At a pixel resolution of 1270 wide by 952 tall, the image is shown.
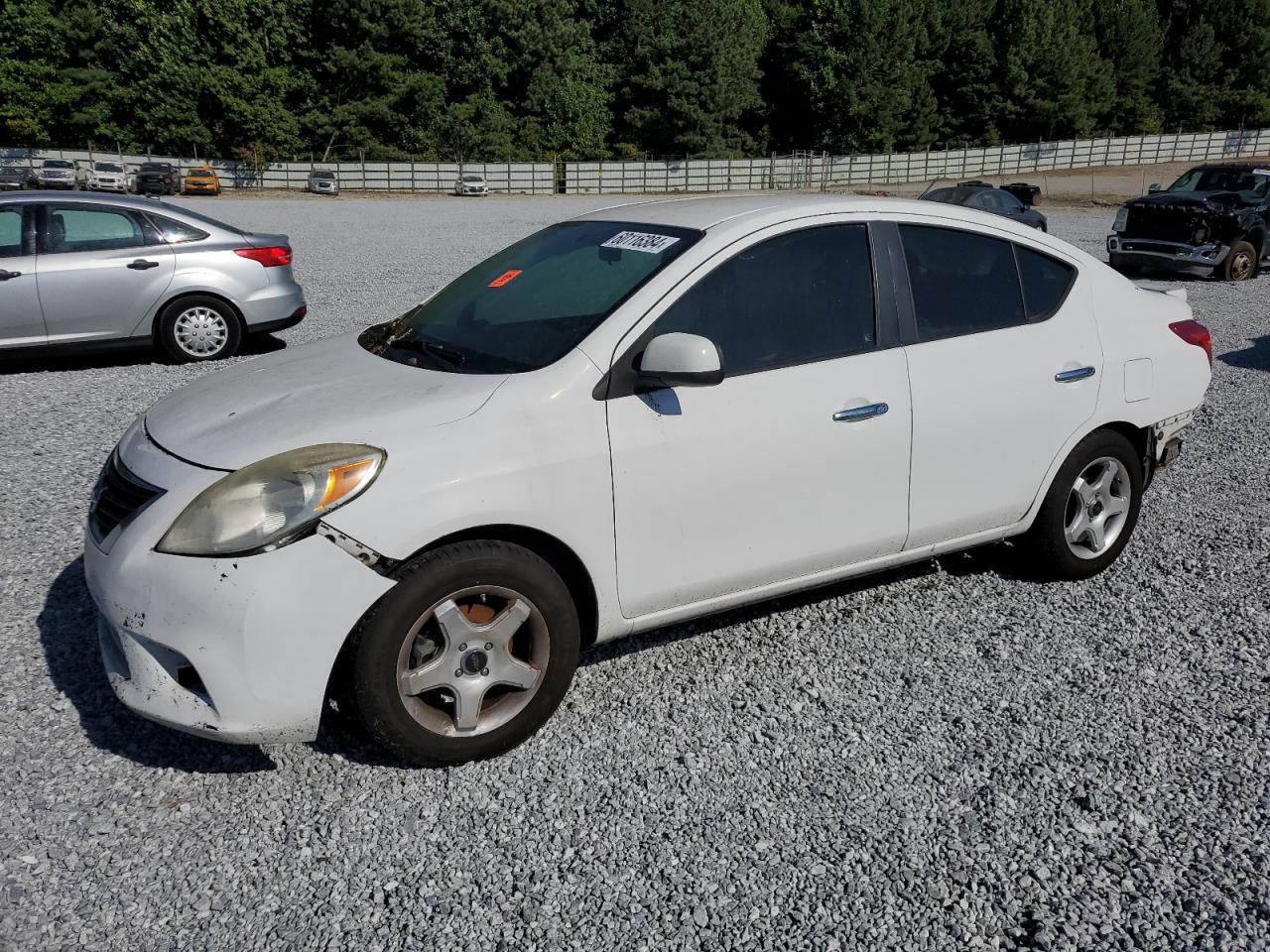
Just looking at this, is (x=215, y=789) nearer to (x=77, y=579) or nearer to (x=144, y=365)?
(x=77, y=579)

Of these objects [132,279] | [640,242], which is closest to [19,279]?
[132,279]

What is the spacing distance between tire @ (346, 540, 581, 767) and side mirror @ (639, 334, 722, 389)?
2.28 ft

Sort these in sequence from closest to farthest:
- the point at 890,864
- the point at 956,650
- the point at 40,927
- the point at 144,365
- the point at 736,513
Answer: the point at 40,927, the point at 890,864, the point at 736,513, the point at 956,650, the point at 144,365

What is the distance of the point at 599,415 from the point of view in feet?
10.9

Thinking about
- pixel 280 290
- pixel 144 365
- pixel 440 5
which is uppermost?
pixel 440 5

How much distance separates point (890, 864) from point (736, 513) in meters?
1.21

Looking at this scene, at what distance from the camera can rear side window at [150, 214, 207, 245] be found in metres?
9.10

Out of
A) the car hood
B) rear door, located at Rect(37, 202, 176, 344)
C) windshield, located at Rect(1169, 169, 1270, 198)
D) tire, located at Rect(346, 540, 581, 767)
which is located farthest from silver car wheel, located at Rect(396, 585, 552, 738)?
windshield, located at Rect(1169, 169, 1270, 198)

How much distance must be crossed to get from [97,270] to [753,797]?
7.80 m

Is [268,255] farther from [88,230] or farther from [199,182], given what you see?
[199,182]

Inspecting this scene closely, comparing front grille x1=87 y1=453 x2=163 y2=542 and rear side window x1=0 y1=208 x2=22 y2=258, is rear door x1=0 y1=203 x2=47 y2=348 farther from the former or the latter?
front grille x1=87 y1=453 x2=163 y2=542

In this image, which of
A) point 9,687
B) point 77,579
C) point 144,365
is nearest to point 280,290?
point 144,365

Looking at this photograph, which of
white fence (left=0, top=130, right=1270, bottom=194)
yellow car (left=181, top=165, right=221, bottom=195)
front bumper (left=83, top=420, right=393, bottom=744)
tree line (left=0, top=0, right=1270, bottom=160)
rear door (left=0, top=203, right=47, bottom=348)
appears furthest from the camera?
tree line (left=0, top=0, right=1270, bottom=160)

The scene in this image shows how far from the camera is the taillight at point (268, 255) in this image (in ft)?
30.8
